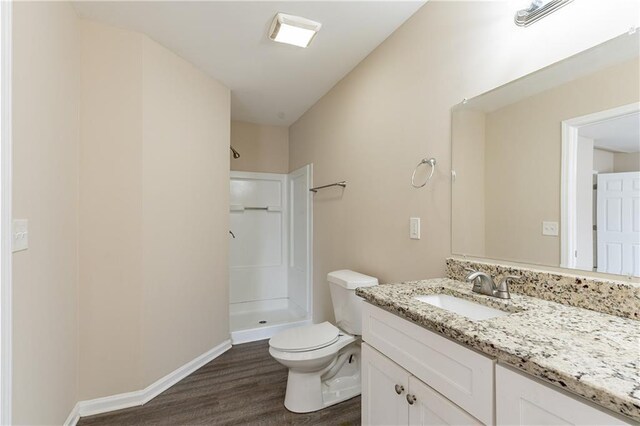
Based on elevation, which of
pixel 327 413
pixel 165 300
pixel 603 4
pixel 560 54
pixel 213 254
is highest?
pixel 603 4

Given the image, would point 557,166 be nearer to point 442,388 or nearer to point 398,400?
point 442,388

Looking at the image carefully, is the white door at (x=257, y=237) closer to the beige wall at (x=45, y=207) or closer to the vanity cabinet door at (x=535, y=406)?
the beige wall at (x=45, y=207)

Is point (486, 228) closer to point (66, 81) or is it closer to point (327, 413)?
point (327, 413)

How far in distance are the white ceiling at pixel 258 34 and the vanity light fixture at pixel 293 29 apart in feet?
0.11

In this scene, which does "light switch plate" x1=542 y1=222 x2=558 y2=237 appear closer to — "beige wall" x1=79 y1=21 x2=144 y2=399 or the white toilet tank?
the white toilet tank

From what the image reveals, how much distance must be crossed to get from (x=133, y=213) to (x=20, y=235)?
2.36 feet

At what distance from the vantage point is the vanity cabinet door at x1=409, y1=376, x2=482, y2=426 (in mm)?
836

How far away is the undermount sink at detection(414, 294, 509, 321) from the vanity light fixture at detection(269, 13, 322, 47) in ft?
5.42

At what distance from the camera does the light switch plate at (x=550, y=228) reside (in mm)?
1102

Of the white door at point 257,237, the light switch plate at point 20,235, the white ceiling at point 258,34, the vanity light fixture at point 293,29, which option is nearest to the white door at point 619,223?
the white ceiling at point 258,34

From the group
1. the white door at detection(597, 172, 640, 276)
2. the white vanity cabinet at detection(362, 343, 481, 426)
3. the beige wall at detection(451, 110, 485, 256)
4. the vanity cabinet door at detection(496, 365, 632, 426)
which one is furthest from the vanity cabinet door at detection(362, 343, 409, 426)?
the white door at detection(597, 172, 640, 276)

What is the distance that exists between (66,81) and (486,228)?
2276mm

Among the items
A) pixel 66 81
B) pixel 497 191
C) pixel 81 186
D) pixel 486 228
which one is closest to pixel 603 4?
pixel 497 191

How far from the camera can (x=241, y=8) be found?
168cm
